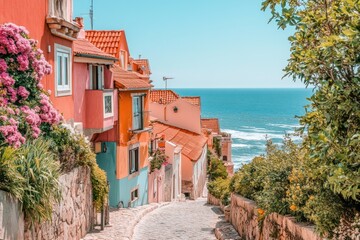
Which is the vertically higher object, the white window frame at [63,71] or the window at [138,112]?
the white window frame at [63,71]

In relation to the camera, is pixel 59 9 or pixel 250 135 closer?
pixel 59 9

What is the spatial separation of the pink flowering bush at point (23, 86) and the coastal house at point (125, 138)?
10869mm

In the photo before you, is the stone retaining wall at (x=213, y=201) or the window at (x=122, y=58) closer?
the stone retaining wall at (x=213, y=201)

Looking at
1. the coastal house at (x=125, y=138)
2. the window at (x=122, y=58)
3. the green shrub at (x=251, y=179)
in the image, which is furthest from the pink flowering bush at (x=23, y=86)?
the window at (x=122, y=58)

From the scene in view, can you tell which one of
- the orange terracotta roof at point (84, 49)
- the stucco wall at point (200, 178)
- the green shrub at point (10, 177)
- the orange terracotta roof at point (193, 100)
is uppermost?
the orange terracotta roof at point (84, 49)

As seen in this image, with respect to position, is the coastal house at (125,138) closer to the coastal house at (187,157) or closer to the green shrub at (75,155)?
the green shrub at (75,155)

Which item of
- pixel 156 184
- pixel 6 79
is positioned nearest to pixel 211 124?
pixel 156 184

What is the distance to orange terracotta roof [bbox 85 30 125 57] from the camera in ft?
89.4

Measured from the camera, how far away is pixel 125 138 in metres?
25.0

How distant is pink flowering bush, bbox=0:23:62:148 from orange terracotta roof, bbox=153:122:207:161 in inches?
1194

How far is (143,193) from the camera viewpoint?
1135 inches

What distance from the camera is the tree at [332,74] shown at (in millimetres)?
5484

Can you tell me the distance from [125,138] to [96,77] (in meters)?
4.77

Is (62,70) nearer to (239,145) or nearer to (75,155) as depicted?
(75,155)
